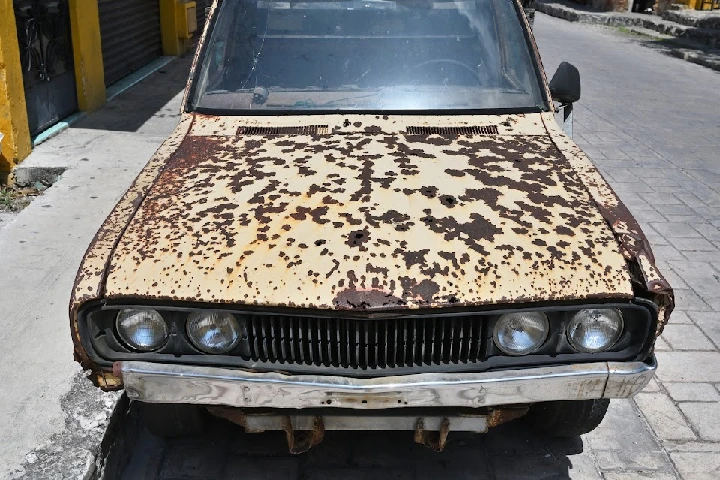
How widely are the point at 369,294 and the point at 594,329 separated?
756 mm

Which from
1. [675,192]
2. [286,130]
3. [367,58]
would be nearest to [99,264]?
[286,130]

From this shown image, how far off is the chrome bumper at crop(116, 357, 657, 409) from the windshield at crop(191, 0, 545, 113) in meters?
1.45

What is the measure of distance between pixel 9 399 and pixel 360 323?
A: 5.57 ft

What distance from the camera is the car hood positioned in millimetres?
2162

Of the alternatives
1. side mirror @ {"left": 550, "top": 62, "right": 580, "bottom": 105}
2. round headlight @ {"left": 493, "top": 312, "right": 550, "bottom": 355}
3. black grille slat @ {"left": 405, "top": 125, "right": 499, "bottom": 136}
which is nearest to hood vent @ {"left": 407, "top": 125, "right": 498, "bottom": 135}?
black grille slat @ {"left": 405, "top": 125, "right": 499, "bottom": 136}

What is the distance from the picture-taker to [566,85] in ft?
11.5

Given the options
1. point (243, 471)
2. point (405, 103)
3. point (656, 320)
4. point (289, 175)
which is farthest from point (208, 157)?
point (656, 320)

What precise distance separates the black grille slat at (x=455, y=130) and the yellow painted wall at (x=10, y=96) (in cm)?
376

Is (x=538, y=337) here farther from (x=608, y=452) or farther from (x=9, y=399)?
(x=9, y=399)

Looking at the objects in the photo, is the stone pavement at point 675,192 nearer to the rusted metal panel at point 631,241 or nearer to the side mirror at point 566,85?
the rusted metal panel at point 631,241

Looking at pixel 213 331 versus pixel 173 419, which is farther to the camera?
pixel 173 419

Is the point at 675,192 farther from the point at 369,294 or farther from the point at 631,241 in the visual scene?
the point at 369,294

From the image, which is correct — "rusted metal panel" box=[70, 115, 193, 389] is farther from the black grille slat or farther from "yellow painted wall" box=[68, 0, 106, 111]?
"yellow painted wall" box=[68, 0, 106, 111]

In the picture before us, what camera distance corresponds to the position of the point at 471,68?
11.4ft
